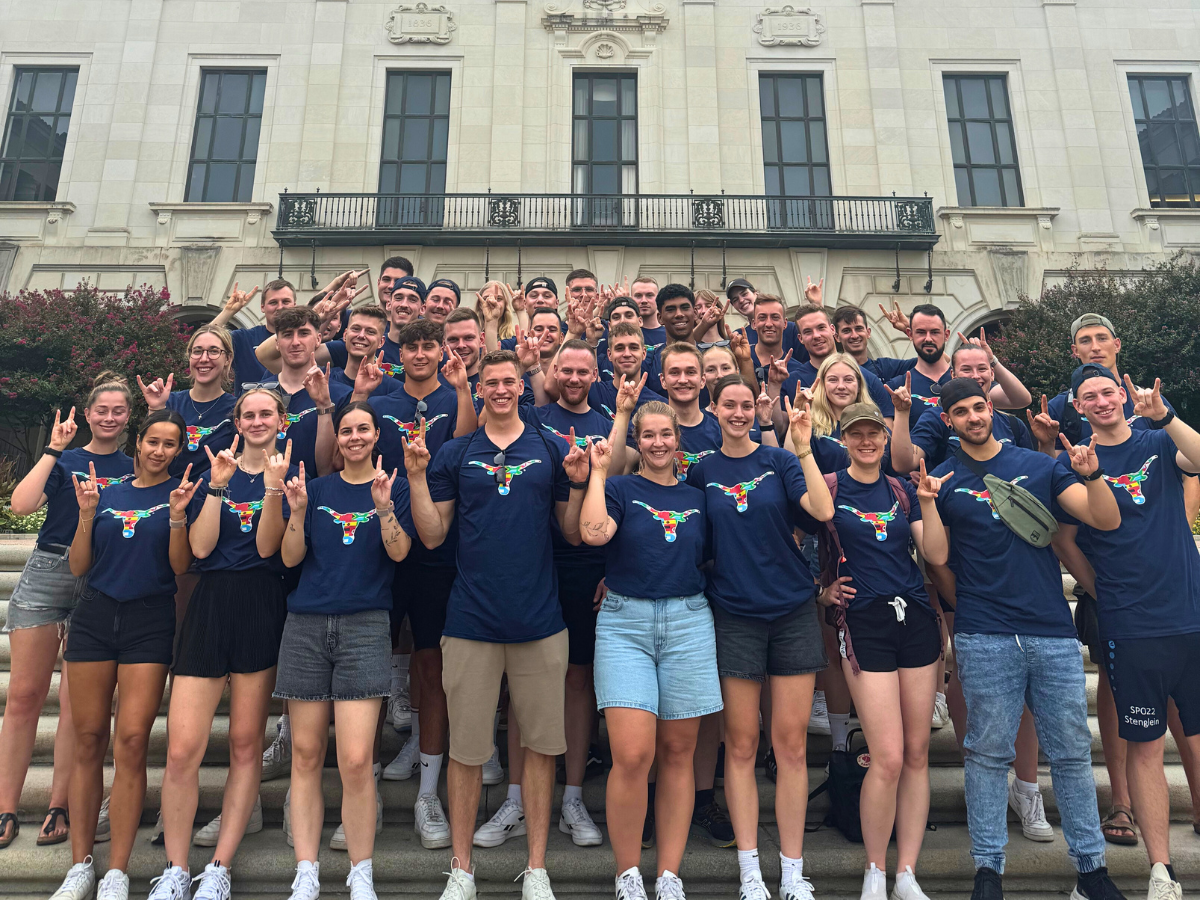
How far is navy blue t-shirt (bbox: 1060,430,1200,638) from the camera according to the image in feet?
12.5

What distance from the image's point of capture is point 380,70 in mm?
17375

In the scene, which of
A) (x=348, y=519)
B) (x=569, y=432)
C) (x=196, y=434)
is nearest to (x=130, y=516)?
(x=196, y=434)

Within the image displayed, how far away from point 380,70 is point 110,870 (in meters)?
18.1

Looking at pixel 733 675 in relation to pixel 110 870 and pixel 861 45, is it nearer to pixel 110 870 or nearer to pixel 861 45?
pixel 110 870

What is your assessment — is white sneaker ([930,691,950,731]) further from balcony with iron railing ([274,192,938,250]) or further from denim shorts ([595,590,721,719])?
balcony with iron railing ([274,192,938,250])

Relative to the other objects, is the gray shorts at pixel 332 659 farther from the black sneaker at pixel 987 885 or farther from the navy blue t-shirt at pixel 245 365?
the black sneaker at pixel 987 885

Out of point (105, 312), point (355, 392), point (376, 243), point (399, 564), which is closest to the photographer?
point (399, 564)

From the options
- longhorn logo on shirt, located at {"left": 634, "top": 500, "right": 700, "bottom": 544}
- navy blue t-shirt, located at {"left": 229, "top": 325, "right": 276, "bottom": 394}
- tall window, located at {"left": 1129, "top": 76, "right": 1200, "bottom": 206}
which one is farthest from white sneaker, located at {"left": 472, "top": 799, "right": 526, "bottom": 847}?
tall window, located at {"left": 1129, "top": 76, "right": 1200, "bottom": 206}

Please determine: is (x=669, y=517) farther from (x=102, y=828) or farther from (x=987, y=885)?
(x=102, y=828)

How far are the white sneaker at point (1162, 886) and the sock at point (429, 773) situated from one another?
387 centimetres

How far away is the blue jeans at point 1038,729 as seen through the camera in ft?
11.9

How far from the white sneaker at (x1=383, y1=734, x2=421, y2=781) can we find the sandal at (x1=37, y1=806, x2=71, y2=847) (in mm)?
1746

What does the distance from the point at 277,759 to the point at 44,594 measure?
5.69 feet

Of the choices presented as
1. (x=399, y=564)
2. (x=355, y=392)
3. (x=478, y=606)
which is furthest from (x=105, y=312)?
(x=478, y=606)
